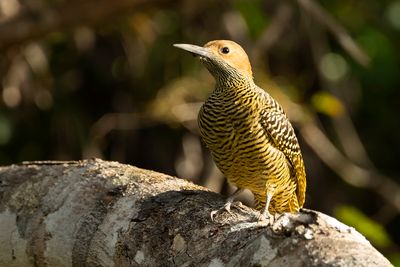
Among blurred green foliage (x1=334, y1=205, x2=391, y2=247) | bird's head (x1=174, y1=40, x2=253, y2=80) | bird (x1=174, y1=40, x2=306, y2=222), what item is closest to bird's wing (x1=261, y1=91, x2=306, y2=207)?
bird (x1=174, y1=40, x2=306, y2=222)

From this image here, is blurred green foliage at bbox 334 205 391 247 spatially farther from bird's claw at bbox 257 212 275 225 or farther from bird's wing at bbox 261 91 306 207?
bird's claw at bbox 257 212 275 225

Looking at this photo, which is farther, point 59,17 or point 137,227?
point 59,17

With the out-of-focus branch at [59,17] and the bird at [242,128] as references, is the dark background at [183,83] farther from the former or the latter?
the bird at [242,128]

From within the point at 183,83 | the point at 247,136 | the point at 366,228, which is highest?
the point at 247,136

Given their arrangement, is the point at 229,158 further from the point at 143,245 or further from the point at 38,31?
the point at 38,31

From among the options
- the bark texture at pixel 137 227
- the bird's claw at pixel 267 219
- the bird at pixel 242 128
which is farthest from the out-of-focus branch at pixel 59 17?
the bird's claw at pixel 267 219

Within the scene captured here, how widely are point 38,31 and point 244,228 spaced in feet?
10.7

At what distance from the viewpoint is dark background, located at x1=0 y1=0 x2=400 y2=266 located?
5.41m

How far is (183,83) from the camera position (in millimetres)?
5609

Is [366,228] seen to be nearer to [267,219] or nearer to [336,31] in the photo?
[336,31]

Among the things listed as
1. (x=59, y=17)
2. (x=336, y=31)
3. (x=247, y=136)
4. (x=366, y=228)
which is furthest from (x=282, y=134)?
(x=59, y=17)

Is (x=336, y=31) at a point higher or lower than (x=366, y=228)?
higher

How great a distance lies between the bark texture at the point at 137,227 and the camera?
185cm

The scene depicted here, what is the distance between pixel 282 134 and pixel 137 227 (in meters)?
1.40
